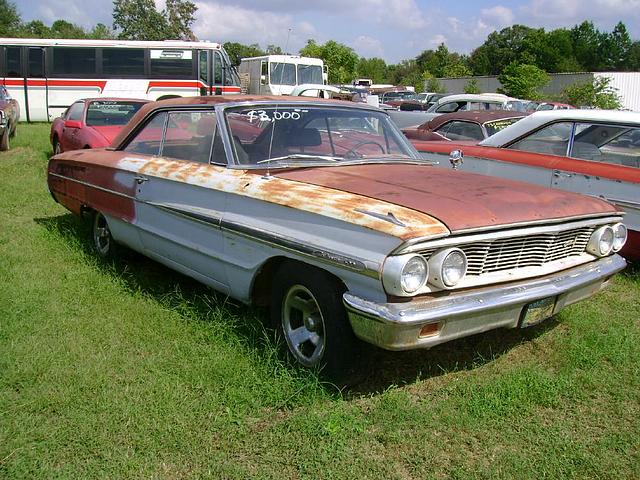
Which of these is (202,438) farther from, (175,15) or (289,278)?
(175,15)

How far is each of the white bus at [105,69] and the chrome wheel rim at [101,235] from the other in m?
14.9

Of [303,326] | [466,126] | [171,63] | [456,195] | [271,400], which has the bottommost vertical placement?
[271,400]

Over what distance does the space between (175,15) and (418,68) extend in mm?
51083

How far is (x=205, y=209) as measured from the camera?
402 centimetres

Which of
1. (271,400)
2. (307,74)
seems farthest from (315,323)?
(307,74)

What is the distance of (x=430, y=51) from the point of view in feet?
326

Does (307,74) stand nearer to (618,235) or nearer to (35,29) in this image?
(618,235)

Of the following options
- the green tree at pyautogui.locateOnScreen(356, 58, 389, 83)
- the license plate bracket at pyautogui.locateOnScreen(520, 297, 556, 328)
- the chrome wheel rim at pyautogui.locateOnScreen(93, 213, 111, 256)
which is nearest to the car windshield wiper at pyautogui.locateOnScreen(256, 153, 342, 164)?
the license plate bracket at pyautogui.locateOnScreen(520, 297, 556, 328)

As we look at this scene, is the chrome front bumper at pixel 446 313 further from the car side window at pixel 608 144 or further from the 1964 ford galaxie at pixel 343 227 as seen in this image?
the car side window at pixel 608 144

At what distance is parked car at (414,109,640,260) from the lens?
210 inches

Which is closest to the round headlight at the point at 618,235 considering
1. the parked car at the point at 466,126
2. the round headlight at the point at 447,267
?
the round headlight at the point at 447,267

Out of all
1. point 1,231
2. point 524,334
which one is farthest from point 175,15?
point 524,334

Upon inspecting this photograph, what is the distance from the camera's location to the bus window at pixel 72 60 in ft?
65.7

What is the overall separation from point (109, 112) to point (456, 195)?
7.88m
